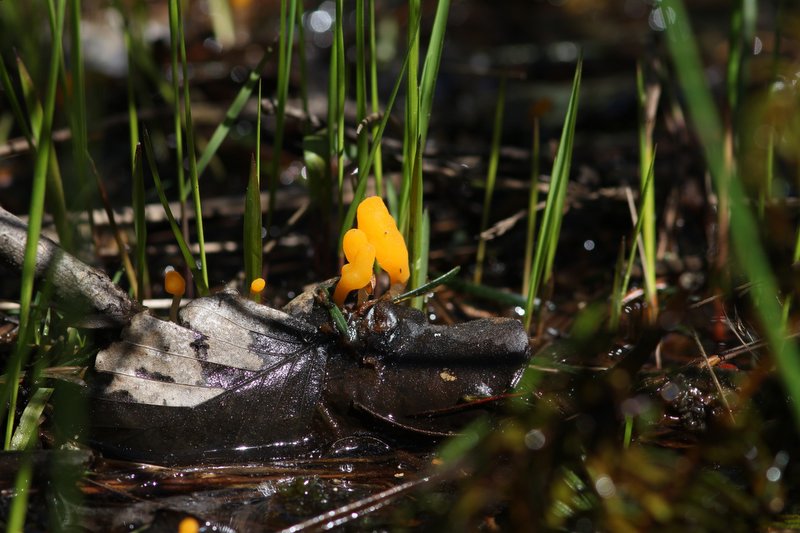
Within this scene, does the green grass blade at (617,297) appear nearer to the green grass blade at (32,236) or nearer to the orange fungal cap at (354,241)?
the orange fungal cap at (354,241)

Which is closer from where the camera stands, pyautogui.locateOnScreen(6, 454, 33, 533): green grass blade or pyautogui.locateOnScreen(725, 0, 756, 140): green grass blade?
pyautogui.locateOnScreen(6, 454, 33, 533): green grass blade

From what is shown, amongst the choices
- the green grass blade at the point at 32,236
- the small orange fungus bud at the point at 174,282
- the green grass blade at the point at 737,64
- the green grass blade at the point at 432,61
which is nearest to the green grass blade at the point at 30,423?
the green grass blade at the point at 32,236

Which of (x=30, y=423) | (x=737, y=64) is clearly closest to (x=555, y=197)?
(x=737, y=64)

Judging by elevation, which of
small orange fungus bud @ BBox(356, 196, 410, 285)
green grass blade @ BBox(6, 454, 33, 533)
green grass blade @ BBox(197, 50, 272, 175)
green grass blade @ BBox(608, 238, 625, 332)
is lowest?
green grass blade @ BBox(608, 238, 625, 332)

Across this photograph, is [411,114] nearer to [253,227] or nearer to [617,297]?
[253,227]

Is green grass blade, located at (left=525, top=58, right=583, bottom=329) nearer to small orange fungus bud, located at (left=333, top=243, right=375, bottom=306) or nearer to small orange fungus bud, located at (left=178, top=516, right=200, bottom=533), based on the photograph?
small orange fungus bud, located at (left=333, top=243, right=375, bottom=306)

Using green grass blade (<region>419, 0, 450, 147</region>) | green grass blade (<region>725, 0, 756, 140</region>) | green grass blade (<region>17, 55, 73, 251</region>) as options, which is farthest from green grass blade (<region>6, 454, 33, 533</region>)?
green grass blade (<region>725, 0, 756, 140</region>)
